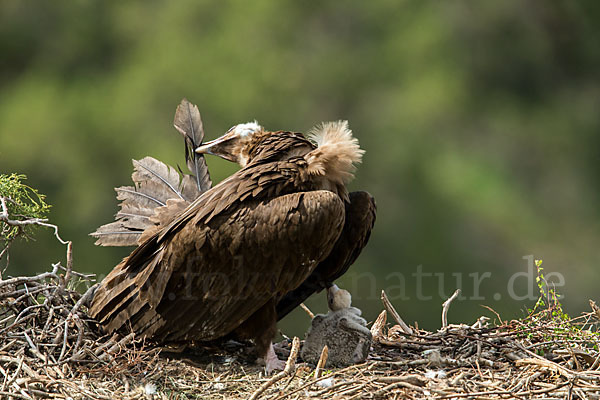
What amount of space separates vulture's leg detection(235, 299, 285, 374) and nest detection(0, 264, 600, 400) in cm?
8

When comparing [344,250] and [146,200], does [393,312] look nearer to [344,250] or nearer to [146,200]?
[344,250]

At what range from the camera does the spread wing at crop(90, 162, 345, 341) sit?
3.67m

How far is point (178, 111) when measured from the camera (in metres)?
4.64

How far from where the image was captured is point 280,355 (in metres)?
4.14

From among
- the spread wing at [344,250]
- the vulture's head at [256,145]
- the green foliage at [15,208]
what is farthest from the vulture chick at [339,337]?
the green foliage at [15,208]

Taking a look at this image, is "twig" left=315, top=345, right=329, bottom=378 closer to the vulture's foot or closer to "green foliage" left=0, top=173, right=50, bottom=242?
the vulture's foot

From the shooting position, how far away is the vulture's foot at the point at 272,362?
384cm

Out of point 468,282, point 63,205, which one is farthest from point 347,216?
point 63,205

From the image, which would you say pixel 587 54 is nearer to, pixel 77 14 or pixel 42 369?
pixel 77 14

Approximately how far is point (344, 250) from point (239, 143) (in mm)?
826

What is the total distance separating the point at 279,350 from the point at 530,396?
1.39 m

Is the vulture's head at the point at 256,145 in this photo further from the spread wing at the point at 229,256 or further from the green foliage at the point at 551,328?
the green foliage at the point at 551,328

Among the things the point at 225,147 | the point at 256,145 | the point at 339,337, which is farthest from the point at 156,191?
the point at 339,337

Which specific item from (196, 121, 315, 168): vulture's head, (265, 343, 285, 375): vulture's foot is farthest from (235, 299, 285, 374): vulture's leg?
(196, 121, 315, 168): vulture's head
